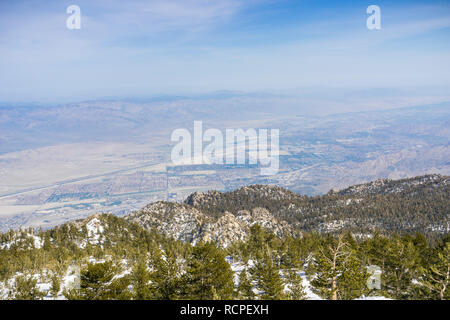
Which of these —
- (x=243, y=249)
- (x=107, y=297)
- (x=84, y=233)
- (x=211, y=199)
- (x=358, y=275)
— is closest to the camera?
(x=107, y=297)

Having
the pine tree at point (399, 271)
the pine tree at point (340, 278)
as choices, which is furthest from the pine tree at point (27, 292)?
the pine tree at point (399, 271)

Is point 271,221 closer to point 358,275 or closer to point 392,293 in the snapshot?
point 392,293

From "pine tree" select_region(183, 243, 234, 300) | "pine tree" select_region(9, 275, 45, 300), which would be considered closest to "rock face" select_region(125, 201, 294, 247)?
"pine tree" select_region(9, 275, 45, 300)

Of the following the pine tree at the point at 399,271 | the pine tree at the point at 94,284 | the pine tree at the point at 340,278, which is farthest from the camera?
the pine tree at the point at 399,271

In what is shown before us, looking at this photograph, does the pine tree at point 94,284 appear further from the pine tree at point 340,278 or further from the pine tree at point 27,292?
the pine tree at point 340,278

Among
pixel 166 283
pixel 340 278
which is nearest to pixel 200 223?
pixel 166 283
